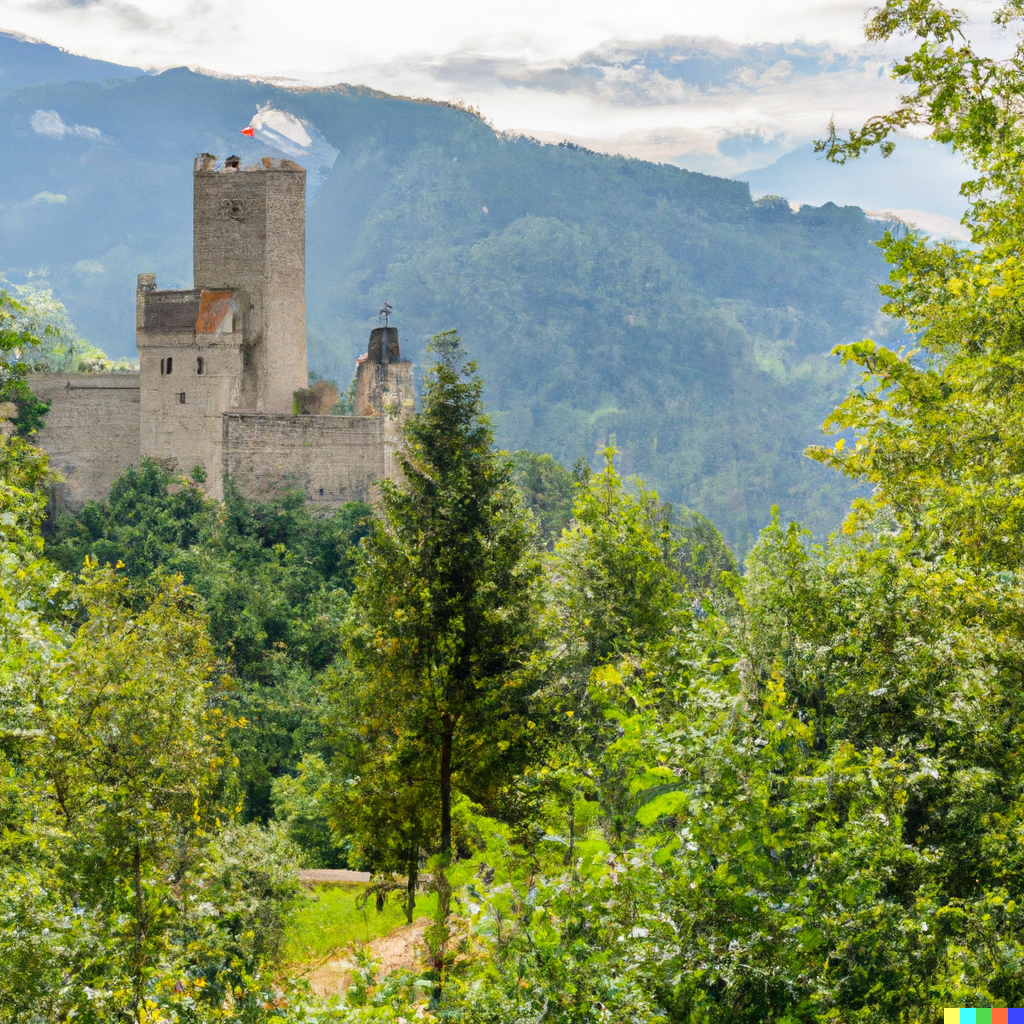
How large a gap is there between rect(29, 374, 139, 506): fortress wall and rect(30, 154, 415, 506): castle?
0.03 m

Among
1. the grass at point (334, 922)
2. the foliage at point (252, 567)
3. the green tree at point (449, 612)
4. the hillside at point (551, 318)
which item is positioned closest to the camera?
the green tree at point (449, 612)

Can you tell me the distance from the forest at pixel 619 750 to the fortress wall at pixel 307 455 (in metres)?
14.8

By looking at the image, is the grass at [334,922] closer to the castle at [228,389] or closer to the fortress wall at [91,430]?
the castle at [228,389]

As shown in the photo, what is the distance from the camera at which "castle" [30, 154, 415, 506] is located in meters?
29.8

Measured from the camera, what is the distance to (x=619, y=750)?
20.5 ft

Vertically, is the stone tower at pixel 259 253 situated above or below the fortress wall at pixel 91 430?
above

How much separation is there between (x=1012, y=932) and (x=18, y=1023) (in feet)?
20.1

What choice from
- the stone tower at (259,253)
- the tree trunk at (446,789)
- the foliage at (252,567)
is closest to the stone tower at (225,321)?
the stone tower at (259,253)

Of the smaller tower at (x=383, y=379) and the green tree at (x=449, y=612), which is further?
the smaller tower at (x=383, y=379)

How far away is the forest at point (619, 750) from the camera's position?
18.6ft

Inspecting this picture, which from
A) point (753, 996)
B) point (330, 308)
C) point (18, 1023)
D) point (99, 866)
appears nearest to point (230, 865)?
point (99, 866)

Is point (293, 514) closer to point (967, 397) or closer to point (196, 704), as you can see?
point (196, 704)

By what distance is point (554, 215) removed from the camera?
19850cm

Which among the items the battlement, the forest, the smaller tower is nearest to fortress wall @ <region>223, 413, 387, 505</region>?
the smaller tower
